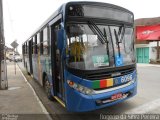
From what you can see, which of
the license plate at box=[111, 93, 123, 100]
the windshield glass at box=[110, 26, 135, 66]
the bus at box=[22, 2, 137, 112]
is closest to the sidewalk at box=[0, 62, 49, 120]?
the bus at box=[22, 2, 137, 112]

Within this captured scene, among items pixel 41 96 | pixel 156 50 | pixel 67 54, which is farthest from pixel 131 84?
pixel 156 50

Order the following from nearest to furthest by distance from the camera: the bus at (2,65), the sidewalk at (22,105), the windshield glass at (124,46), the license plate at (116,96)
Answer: the license plate at (116,96) < the windshield glass at (124,46) < the sidewalk at (22,105) < the bus at (2,65)

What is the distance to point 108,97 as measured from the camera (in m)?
5.30

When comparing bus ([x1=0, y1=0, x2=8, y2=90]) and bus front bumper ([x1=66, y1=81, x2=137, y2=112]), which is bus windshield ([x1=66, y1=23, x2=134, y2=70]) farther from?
bus ([x1=0, y1=0, x2=8, y2=90])

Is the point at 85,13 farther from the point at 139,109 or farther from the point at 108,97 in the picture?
the point at 139,109

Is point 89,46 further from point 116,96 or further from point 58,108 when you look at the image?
point 58,108

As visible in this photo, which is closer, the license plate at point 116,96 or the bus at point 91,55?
the bus at point 91,55

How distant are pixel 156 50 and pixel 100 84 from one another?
2578cm

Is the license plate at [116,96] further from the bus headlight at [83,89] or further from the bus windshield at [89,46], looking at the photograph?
the bus windshield at [89,46]

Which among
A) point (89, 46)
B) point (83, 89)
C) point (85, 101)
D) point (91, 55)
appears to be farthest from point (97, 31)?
point (85, 101)

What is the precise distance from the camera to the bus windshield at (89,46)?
16.8 feet

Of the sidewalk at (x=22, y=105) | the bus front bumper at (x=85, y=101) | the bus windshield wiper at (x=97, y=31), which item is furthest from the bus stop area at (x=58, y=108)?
the bus windshield wiper at (x=97, y=31)

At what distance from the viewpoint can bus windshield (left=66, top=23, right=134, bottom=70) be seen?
5109 mm

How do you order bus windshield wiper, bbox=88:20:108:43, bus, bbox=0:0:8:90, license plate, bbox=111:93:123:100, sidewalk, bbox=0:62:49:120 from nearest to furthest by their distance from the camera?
1. bus windshield wiper, bbox=88:20:108:43
2. license plate, bbox=111:93:123:100
3. sidewalk, bbox=0:62:49:120
4. bus, bbox=0:0:8:90
